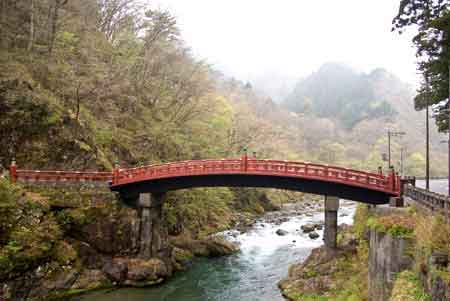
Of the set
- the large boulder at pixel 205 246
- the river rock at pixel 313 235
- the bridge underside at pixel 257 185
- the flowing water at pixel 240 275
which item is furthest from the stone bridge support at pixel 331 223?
the river rock at pixel 313 235

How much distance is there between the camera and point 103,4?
40500 mm

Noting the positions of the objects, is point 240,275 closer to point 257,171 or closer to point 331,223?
point 331,223

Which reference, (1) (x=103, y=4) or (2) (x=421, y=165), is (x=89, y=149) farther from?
(2) (x=421, y=165)

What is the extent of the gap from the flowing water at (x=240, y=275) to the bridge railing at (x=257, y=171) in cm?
741

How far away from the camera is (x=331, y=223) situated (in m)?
22.5

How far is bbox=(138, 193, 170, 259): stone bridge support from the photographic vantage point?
23.8 meters

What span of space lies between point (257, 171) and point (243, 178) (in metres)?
2.00

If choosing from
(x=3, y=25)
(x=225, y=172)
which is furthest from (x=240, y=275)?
(x=3, y=25)

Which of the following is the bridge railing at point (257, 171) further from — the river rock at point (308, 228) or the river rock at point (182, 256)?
the river rock at point (308, 228)

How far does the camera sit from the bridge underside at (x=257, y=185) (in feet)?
67.5

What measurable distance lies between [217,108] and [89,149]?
66.9ft

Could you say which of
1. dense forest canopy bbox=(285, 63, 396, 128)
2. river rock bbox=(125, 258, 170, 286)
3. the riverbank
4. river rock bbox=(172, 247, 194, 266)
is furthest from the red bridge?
dense forest canopy bbox=(285, 63, 396, 128)

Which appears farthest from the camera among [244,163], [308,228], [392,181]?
[308,228]

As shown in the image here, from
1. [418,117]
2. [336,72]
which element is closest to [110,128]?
[418,117]
